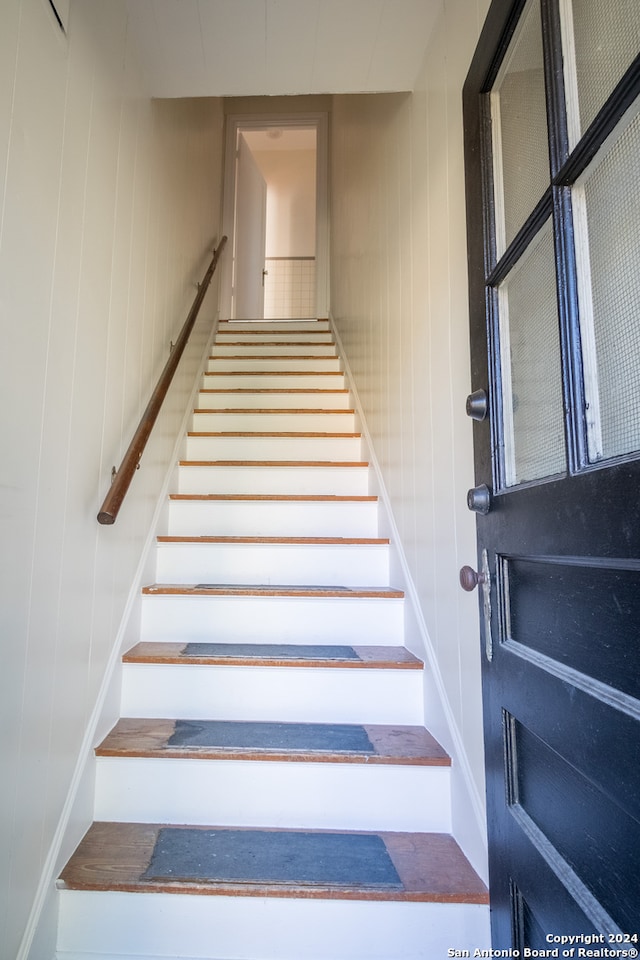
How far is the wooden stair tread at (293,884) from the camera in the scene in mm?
1023

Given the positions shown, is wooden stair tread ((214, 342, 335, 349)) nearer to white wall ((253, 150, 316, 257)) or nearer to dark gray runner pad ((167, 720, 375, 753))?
dark gray runner pad ((167, 720, 375, 753))

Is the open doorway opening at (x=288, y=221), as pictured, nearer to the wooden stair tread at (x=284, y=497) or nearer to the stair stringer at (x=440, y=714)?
the wooden stair tread at (x=284, y=497)

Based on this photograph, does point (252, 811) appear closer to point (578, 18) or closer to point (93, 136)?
point (578, 18)

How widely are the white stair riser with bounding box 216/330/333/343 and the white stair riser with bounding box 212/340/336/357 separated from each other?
144 mm

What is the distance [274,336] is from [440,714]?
9.70 feet

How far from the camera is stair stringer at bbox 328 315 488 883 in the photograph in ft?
3.56

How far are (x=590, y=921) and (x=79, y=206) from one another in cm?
159

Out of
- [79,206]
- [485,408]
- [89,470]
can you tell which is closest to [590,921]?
[485,408]

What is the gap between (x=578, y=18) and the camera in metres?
0.66

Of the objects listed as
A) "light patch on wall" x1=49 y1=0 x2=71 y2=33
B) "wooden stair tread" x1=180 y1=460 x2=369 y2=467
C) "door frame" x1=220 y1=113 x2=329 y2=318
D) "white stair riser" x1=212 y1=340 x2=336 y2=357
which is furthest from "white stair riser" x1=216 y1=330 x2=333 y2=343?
"light patch on wall" x1=49 y1=0 x2=71 y2=33

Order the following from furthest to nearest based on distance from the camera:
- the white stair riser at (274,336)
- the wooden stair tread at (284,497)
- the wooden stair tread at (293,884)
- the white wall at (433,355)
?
the white stair riser at (274,336), the wooden stair tread at (284,497), the white wall at (433,355), the wooden stair tread at (293,884)

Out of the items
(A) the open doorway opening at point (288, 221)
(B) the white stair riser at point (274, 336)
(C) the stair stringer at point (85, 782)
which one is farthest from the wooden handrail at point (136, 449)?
(A) the open doorway opening at point (288, 221)

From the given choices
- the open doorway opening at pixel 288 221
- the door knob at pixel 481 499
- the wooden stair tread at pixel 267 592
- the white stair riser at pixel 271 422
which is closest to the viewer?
the door knob at pixel 481 499

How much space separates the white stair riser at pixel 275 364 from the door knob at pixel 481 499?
7.76 feet
